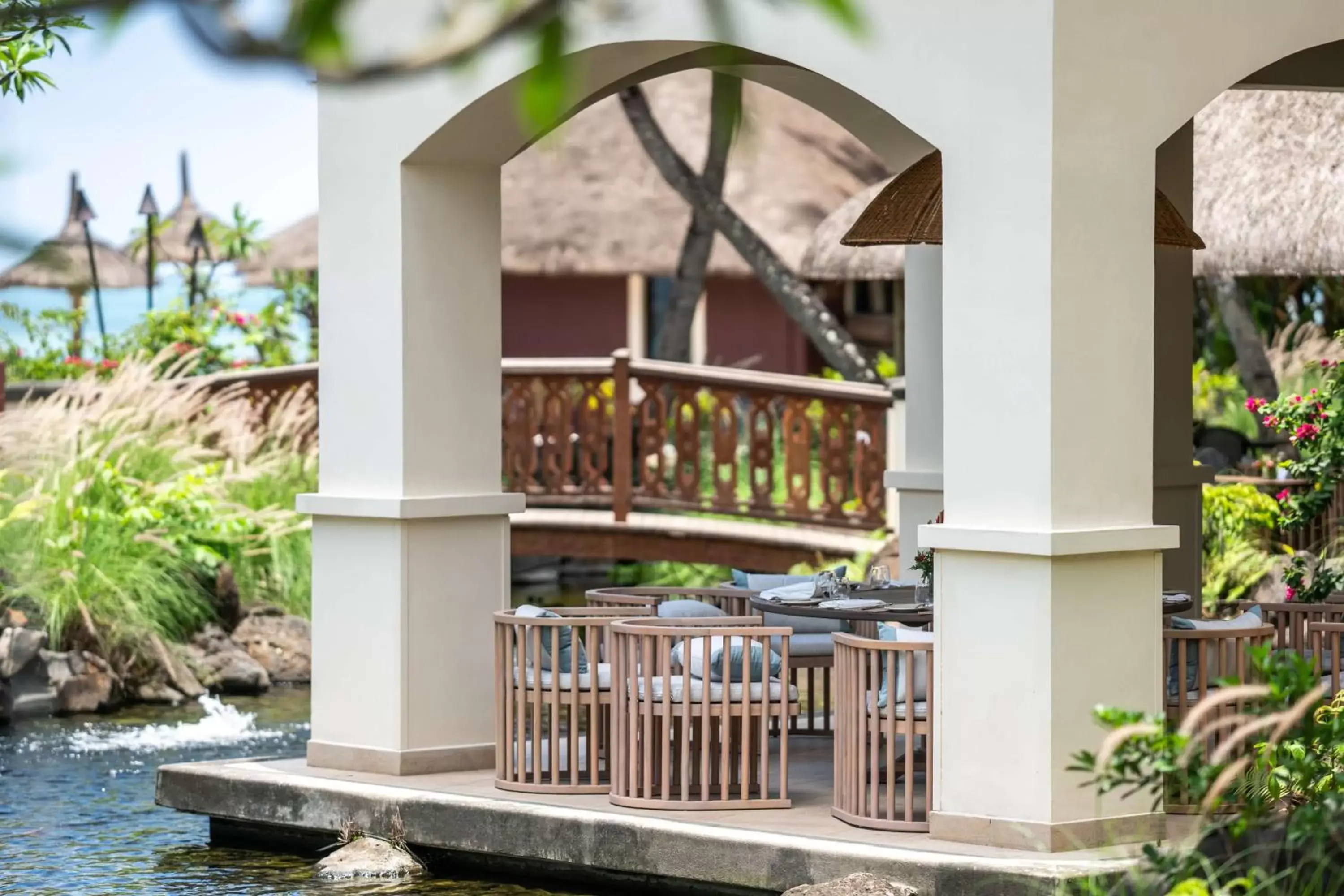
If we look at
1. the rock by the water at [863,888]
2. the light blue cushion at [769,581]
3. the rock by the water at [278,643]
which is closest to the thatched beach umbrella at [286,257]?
the rock by the water at [278,643]

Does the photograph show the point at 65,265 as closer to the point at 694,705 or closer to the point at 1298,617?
the point at 694,705

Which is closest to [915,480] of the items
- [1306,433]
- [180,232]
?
[1306,433]

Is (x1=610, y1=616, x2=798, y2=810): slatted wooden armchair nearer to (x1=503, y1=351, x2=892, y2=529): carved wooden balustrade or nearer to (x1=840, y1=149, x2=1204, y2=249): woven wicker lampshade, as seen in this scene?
(x1=840, y1=149, x2=1204, y2=249): woven wicker lampshade

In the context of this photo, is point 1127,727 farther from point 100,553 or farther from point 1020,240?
point 100,553

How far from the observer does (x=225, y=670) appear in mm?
13734

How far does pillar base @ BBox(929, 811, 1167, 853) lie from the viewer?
262 inches

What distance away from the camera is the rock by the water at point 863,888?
6.41 metres

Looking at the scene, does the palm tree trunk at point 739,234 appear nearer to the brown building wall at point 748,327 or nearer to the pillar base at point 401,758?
the brown building wall at point 748,327

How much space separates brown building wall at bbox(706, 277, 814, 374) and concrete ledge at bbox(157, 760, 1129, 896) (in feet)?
58.5

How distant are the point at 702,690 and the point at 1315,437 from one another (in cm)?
471

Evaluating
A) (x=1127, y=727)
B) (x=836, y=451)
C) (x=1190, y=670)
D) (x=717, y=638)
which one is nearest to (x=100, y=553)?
(x=836, y=451)

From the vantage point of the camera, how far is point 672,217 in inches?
998

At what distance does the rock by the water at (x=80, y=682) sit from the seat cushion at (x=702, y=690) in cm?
645

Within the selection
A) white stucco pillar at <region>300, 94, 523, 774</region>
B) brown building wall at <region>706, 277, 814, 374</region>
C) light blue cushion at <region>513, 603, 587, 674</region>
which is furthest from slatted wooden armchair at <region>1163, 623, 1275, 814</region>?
brown building wall at <region>706, 277, 814, 374</region>
